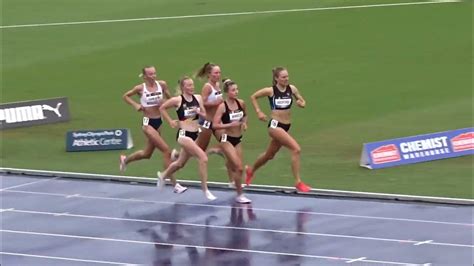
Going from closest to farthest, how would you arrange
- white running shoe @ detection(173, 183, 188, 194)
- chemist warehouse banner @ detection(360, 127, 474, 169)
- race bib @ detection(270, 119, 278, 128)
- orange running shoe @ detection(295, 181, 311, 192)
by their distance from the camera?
race bib @ detection(270, 119, 278, 128)
orange running shoe @ detection(295, 181, 311, 192)
white running shoe @ detection(173, 183, 188, 194)
chemist warehouse banner @ detection(360, 127, 474, 169)

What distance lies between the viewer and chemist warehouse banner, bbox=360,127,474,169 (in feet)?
67.1

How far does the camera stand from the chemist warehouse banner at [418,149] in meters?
20.5

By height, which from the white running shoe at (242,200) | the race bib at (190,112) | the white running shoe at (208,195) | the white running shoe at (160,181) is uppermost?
the race bib at (190,112)

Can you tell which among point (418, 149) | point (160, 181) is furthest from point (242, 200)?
point (418, 149)

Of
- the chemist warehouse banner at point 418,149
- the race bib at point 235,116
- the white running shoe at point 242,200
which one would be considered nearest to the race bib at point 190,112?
the race bib at point 235,116

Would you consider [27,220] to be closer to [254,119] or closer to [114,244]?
[114,244]

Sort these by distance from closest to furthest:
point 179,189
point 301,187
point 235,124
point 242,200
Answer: point 235,124
point 242,200
point 301,187
point 179,189

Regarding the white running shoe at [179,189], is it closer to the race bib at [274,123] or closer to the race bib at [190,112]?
the race bib at [190,112]

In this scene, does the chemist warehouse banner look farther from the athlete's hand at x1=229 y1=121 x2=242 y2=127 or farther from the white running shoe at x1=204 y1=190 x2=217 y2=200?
the white running shoe at x1=204 y1=190 x2=217 y2=200

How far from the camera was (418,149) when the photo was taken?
2064 centimetres

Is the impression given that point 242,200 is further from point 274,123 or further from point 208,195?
point 274,123

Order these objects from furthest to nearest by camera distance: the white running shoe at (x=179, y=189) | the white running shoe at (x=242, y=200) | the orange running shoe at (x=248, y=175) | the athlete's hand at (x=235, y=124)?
the orange running shoe at (x=248, y=175) → the white running shoe at (x=179, y=189) → the white running shoe at (x=242, y=200) → the athlete's hand at (x=235, y=124)

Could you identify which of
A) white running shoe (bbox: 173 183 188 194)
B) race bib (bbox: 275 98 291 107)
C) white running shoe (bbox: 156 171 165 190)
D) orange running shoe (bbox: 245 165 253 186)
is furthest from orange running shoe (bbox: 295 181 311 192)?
white running shoe (bbox: 156 171 165 190)

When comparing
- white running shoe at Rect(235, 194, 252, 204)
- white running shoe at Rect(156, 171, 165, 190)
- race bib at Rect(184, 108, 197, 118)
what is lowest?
white running shoe at Rect(235, 194, 252, 204)
